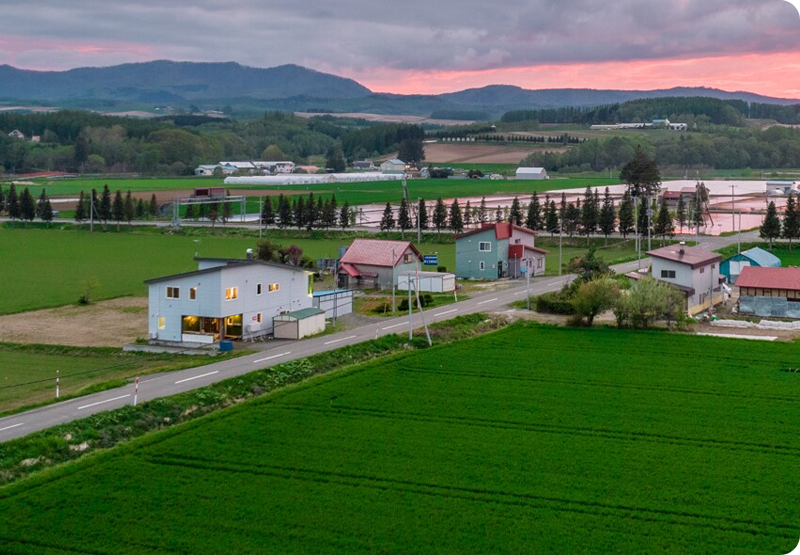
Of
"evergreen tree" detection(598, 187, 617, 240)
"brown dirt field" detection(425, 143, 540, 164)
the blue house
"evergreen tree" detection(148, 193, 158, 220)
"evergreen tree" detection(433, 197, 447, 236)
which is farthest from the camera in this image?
"brown dirt field" detection(425, 143, 540, 164)

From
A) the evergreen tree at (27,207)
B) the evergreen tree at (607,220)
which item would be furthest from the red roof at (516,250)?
the evergreen tree at (27,207)

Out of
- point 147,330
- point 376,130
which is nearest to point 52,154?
point 376,130

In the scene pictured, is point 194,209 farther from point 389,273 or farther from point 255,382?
point 255,382

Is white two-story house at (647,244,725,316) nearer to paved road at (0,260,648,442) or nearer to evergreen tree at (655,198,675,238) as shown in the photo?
paved road at (0,260,648,442)

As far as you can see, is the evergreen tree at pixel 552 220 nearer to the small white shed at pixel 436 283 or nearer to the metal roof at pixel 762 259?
the metal roof at pixel 762 259

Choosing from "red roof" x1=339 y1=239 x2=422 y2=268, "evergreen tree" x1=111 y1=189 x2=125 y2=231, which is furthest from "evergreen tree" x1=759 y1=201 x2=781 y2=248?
"evergreen tree" x1=111 y1=189 x2=125 y2=231

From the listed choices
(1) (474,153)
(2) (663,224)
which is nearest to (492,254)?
(2) (663,224)
